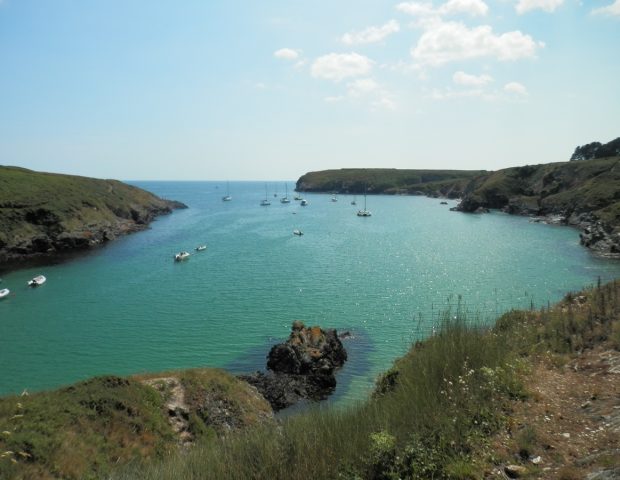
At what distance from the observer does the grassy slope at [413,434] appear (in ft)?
26.5

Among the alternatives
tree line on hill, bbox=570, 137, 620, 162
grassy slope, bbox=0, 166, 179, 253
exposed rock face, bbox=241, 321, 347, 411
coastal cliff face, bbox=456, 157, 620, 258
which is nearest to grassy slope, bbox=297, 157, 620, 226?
coastal cliff face, bbox=456, 157, 620, 258

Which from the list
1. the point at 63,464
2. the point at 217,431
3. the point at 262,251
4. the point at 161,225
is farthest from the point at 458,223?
the point at 63,464

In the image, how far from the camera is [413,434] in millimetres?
8609

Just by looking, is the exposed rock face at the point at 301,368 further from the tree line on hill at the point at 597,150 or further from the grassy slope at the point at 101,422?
the tree line on hill at the point at 597,150

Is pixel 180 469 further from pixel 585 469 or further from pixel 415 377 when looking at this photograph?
pixel 585 469

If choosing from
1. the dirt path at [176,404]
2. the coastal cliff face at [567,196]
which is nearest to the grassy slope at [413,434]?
the dirt path at [176,404]

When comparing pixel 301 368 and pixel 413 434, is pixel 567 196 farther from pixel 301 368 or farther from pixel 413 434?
pixel 413 434

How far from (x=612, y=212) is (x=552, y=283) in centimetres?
4748

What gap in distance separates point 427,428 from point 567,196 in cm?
14097

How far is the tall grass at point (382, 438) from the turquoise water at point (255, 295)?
29.9 feet

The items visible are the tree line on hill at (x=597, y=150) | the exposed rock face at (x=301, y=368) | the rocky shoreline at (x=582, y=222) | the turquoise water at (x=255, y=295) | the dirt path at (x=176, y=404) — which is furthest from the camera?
the tree line on hill at (x=597, y=150)

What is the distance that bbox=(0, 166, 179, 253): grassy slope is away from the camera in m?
82.4

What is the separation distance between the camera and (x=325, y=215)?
157 meters

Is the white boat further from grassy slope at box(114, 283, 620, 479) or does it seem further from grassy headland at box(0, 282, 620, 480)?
grassy slope at box(114, 283, 620, 479)
